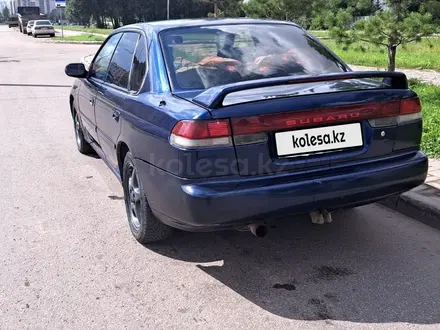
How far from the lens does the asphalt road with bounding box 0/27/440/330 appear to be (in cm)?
291

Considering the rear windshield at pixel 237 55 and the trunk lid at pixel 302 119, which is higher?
the rear windshield at pixel 237 55

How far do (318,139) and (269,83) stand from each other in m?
0.45

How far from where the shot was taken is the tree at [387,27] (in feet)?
27.8

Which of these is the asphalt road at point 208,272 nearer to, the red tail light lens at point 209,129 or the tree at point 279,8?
the red tail light lens at point 209,129

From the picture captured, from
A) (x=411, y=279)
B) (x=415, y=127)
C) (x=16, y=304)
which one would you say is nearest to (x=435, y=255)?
(x=411, y=279)

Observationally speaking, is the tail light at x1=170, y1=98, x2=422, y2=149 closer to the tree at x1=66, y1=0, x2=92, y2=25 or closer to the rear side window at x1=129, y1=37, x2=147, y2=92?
the rear side window at x1=129, y1=37, x2=147, y2=92

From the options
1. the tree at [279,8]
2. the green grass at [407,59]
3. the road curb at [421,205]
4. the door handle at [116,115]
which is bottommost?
the road curb at [421,205]

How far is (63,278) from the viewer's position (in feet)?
11.1

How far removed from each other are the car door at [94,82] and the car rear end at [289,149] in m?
1.73

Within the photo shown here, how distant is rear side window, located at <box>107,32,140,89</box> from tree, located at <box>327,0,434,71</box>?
5607 mm

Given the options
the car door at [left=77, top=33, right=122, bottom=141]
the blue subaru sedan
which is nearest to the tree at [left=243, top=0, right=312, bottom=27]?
the car door at [left=77, top=33, right=122, bottom=141]

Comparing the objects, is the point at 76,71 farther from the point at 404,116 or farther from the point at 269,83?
the point at 404,116

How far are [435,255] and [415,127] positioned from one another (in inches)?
36.8

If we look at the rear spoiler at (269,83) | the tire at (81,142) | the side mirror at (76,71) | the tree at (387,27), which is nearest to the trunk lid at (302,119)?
the rear spoiler at (269,83)
